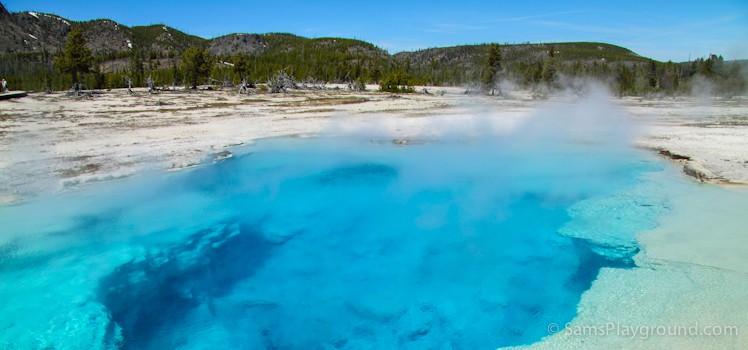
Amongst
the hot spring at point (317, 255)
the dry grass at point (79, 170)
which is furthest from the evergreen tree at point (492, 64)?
the dry grass at point (79, 170)

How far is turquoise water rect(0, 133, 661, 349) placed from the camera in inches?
159

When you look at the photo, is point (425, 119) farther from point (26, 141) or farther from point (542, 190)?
point (26, 141)

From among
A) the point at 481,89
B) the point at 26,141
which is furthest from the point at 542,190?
the point at 481,89

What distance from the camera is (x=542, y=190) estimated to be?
26.5ft

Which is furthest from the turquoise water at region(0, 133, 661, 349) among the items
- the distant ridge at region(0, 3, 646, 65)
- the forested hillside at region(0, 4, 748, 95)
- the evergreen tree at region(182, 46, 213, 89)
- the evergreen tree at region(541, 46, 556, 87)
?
the distant ridge at region(0, 3, 646, 65)

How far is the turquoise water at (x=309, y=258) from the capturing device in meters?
4.03

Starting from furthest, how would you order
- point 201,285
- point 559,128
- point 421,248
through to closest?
point 559,128 → point 421,248 → point 201,285

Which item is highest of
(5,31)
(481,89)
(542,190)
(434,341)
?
(5,31)

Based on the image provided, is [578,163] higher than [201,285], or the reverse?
[578,163]

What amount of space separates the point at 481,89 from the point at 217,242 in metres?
38.0

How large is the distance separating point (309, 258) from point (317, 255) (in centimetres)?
12

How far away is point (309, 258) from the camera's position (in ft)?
18.2

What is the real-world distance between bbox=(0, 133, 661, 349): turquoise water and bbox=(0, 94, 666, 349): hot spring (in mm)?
22

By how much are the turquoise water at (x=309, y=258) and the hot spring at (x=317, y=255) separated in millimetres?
22
